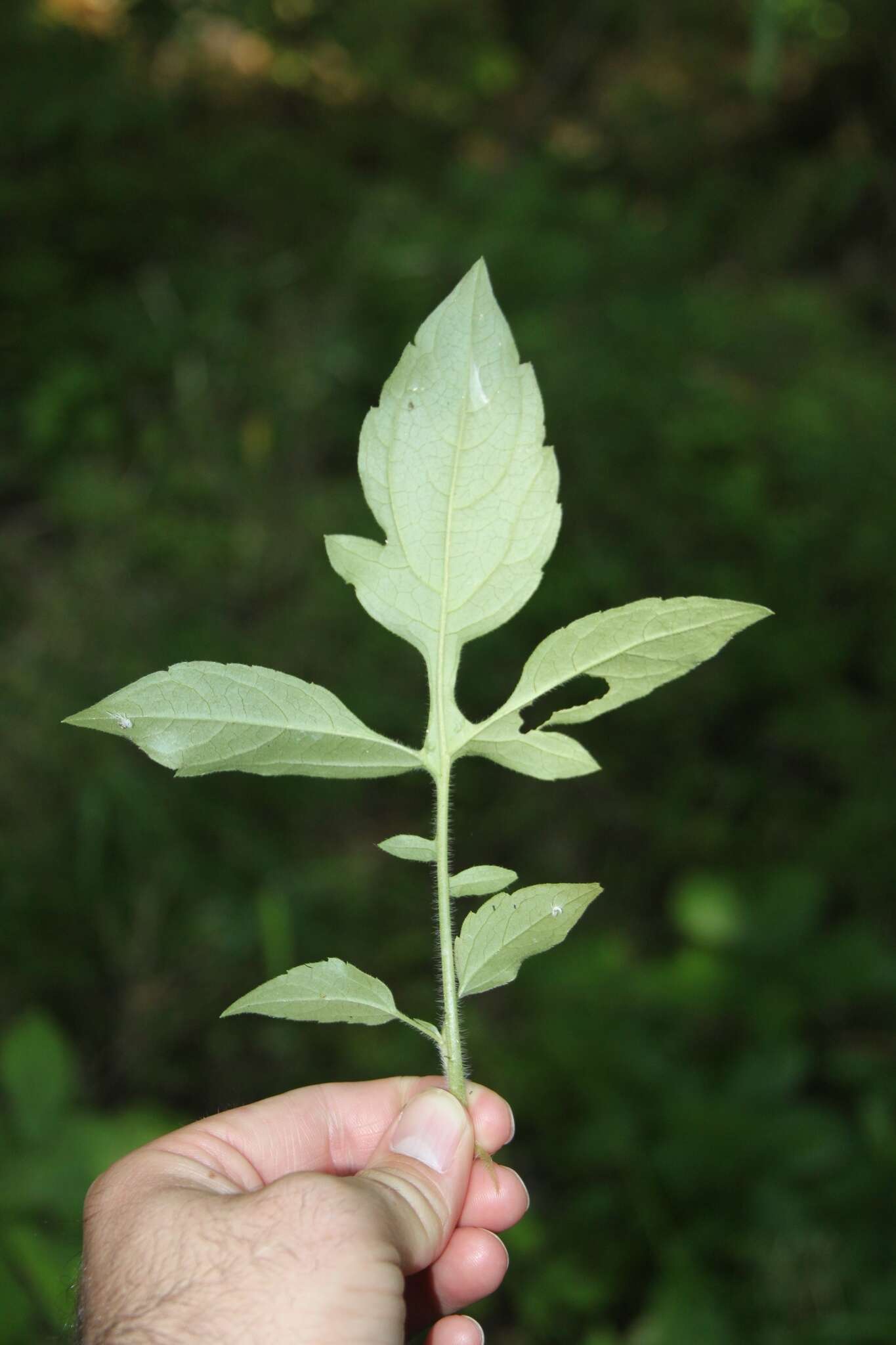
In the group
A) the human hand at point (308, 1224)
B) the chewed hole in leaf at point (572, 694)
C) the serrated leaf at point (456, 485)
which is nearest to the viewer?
the human hand at point (308, 1224)

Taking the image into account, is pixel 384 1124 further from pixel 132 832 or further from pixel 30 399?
pixel 30 399

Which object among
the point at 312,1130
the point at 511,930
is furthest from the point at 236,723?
the point at 312,1130

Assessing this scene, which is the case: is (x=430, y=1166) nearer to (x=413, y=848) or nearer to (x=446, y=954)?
(x=446, y=954)

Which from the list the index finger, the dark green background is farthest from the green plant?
the dark green background

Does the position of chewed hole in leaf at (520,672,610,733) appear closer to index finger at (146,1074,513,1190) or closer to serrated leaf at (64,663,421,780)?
index finger at (146,1074,513,1190)

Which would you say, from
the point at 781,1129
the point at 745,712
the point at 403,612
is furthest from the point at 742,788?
the point at 403,612

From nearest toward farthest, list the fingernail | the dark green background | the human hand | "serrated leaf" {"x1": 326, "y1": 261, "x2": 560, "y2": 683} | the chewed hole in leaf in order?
the human hand
"serrated leaf" {"x1": 326, "y1": 261, "x2": 560, "y2": 683}
the fingernail
the dark green background
the chewed hole in leaf

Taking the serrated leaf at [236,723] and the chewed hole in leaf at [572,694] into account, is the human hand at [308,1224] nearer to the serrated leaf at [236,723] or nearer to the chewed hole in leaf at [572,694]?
the serrated leaf at [236,723]

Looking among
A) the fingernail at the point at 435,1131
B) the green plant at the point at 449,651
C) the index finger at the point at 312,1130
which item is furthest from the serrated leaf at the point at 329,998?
the index finger at the point at 312,1130
